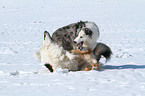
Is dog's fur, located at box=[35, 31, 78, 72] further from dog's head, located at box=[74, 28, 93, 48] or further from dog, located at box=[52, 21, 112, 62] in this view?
dog's head, located at box=[74, 28, 93, 48]

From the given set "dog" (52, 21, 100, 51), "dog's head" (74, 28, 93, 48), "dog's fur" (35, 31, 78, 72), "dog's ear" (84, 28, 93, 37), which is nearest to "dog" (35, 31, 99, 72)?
"dog's fur" (35, 31, 78, 72)

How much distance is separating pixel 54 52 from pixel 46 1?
31.2 metres

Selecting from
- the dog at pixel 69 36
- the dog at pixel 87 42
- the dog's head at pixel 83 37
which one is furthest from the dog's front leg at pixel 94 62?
the dog at pixel 69 36

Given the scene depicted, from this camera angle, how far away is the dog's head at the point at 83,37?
5.53m

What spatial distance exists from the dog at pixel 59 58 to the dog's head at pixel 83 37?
283 millimetres

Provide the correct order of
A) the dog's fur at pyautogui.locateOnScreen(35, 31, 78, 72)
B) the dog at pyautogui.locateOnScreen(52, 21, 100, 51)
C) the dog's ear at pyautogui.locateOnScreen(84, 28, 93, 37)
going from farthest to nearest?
the dog at pyautogui.locateOnScreen(52, 21, 100, 51) < the dog's fur at pyautogui.locateOnScreen(35, 31, 78, 72) < the dog's ear at pyautogui.locateOnScreen(84, 28, 93, 37)

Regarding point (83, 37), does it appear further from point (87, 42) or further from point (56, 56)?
point (56, 56)

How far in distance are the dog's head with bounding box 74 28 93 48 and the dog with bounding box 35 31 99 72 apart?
283 mm

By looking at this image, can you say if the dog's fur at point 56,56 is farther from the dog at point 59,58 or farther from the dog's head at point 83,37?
the dog's head at point 83,37

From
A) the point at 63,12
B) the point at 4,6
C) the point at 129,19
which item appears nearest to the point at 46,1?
the point at 4,6

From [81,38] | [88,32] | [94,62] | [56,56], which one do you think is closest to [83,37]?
[81,38]

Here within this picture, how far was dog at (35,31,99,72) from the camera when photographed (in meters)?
5.64

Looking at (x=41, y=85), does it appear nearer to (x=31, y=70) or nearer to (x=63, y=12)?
(x=31, y=70)

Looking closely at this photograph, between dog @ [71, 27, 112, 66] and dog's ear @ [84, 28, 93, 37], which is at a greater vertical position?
dog's ear @ [84, 28, 93, 37]
